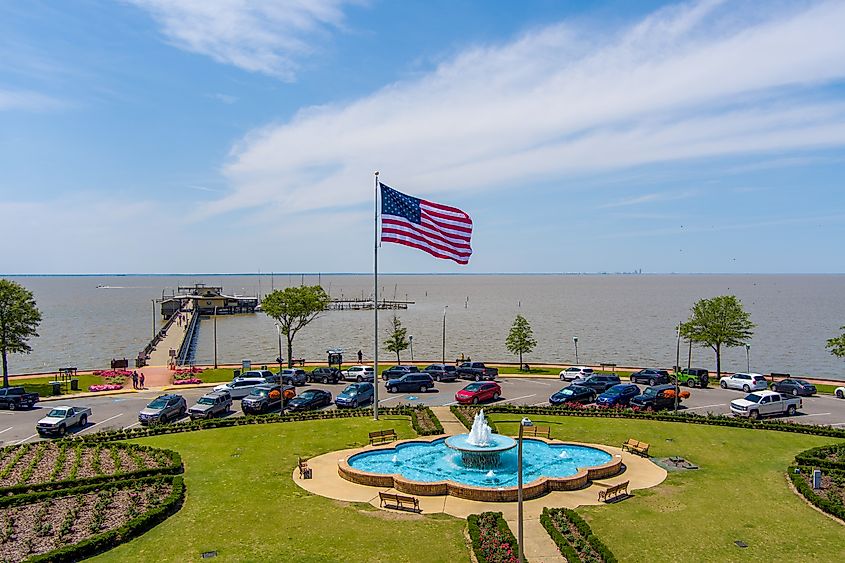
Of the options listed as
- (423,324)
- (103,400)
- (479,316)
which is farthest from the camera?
(479,316)

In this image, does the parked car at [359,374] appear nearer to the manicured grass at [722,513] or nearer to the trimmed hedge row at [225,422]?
the trimmed hedge row at [225,422]

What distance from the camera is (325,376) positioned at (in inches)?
2147

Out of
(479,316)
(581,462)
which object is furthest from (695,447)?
(479,316)

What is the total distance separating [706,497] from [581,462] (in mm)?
5886

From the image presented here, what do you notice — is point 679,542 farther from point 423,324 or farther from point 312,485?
point 423,324

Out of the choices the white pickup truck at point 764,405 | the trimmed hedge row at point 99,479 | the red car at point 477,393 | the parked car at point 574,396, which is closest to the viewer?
the trimmed hedge row at point 99,479

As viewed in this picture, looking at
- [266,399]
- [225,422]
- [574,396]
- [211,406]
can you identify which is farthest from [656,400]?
[211,406]

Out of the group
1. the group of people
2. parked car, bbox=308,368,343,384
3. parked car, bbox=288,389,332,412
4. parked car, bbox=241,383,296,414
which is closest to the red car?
parked car, bbox=288,389,332,412

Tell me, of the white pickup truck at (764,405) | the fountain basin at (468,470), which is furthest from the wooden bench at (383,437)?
the white pickup truck at (764,405)

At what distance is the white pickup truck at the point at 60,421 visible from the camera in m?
34.4

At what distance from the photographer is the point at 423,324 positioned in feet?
435

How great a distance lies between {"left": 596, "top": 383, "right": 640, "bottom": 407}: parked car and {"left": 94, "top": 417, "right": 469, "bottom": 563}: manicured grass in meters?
22.5

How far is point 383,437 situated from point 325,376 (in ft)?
78.2

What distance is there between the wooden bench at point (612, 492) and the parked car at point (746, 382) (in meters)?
29.8
